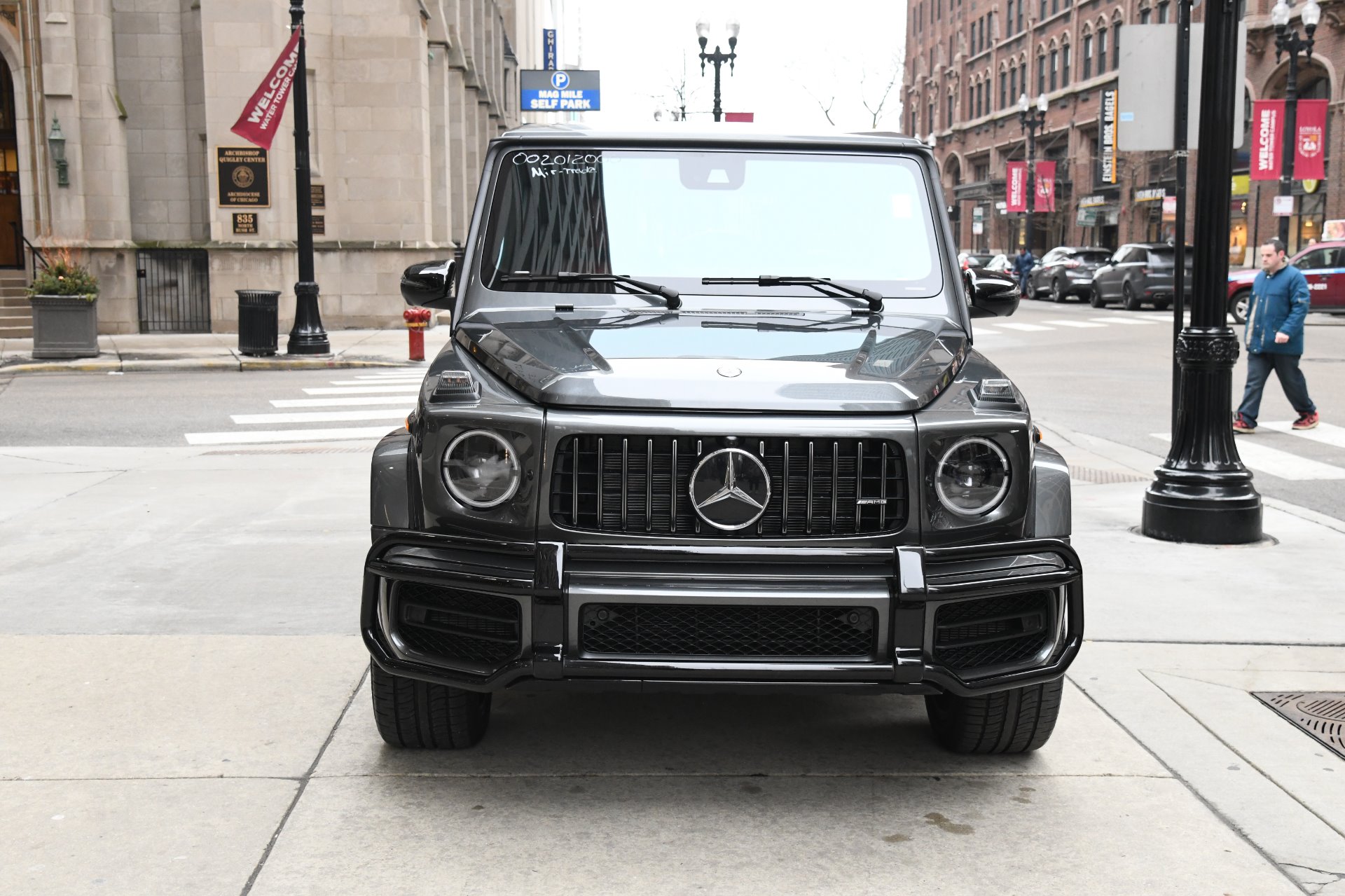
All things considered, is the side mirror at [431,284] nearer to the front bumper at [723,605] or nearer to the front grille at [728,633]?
the front bumper at [723,605]

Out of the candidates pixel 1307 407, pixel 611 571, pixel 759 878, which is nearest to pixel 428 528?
pixel 611 571

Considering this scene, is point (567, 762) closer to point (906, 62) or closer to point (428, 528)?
point (428, 528)

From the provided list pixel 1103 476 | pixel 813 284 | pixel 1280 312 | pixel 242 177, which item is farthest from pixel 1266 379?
pixel 242 177

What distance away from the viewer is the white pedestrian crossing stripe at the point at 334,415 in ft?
41.6

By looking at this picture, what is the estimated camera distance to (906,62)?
99562 millimetres

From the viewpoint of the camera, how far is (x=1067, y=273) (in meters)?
42.0

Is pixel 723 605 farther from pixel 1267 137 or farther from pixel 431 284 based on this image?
pixel 1267 137

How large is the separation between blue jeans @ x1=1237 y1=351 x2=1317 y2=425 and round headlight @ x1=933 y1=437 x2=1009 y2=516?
10.3 m

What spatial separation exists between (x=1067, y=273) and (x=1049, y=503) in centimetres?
3986

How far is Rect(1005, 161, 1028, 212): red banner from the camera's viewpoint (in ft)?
210

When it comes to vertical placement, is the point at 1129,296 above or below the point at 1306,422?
above

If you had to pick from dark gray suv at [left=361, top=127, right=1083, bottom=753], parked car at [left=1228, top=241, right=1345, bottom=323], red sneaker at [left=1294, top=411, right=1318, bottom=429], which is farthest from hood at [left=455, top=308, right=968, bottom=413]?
parked car at [left=1228, top=241, right=1345, bottom=323]

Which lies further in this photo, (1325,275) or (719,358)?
(1325,275)

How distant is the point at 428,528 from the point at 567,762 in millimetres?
977
